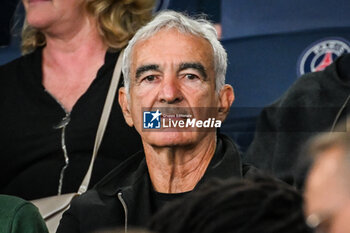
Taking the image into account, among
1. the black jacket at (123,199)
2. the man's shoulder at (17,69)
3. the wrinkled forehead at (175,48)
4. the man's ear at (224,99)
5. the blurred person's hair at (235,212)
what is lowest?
the black jacket at (123,199)

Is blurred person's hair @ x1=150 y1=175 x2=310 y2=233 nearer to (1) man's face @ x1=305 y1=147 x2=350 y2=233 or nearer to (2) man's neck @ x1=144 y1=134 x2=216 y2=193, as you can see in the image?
(1) man's face @ x1=305 y1=147 x2=350 y2=233

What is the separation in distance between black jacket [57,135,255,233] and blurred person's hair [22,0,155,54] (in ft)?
2.17

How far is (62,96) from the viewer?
9.46ft

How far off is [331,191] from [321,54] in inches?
73.4

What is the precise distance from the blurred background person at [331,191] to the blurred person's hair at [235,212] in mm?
25

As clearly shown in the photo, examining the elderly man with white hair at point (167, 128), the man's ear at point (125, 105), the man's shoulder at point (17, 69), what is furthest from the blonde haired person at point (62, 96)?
the elderly man with white hair at point (167, 128)

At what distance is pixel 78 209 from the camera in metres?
2.27

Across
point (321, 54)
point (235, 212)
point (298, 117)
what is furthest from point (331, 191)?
point (321, 54)

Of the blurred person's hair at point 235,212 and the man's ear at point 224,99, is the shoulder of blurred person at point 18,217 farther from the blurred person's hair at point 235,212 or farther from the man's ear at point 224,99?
the blurred person's hair at point 235,212

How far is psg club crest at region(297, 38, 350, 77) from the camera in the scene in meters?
2.79

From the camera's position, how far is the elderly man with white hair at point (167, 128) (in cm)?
224

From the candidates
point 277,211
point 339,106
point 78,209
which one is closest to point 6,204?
point 78,209

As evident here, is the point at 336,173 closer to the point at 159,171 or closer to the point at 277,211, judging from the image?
the point at 277,211

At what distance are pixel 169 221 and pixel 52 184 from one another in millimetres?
1710
